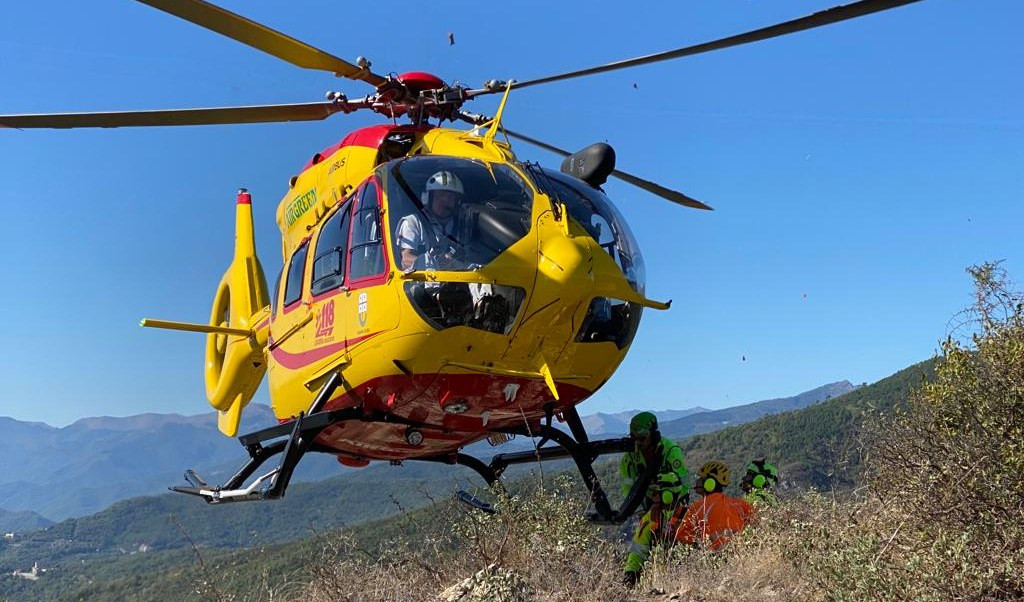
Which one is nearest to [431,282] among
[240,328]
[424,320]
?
[424,320]

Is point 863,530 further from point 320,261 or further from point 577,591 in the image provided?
point 320,261

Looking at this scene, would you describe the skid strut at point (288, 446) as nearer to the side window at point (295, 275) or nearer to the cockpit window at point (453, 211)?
the side window at point (295, 275)

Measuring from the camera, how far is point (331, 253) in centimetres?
782

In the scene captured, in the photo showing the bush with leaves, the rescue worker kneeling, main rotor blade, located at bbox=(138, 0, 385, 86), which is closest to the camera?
the bush with leaves

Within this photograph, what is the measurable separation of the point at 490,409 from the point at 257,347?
186 inches

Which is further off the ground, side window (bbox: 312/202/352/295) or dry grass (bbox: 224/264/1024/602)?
side window (bbox: 312/202/352/295)

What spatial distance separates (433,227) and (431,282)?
20.3 inches

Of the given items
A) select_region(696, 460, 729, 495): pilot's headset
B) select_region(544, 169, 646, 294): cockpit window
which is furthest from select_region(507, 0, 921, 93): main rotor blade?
select_region(696, 460, 729, 495): pilot's headset

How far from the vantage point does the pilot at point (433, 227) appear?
6.60 m

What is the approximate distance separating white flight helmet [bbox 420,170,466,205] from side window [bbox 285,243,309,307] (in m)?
2.16

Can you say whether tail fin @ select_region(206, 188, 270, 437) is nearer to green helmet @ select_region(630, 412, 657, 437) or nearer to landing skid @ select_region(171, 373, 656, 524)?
landing skid @ select_region(171, 373, 656, 524)

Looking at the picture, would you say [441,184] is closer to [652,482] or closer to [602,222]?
[602,222]

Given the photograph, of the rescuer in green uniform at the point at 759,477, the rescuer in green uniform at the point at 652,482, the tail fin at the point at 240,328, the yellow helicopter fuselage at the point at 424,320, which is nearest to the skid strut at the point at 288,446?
the yellow helicopter fuselage at the point at 424,320

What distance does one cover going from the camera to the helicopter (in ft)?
21.5
